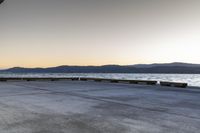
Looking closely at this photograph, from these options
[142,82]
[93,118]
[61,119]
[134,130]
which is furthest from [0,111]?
[142,82]

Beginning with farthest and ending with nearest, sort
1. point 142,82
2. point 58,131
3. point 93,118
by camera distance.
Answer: point 142,82 → point 93,118 → point 58,131

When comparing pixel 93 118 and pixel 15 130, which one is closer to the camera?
pixel 15 130

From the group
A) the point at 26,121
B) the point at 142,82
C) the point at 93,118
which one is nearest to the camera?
the point at 26,121

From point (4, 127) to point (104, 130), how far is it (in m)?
3.18

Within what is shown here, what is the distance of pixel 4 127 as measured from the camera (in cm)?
694

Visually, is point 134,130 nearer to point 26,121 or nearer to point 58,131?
point 58,131

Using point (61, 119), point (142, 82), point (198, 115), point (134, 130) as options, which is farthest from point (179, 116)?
point (142, 82)

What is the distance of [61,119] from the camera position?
8.09m

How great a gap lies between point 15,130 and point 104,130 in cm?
271

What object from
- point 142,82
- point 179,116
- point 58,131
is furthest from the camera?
point 142,82

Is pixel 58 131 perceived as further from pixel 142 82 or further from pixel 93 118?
pixel 142 82

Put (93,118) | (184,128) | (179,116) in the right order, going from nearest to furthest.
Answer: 1. (184,128)
2. (93,118)
3. (179,116)

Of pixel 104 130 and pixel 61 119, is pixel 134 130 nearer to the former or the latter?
pixel 104 130

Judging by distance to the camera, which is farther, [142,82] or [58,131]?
[142,82]
